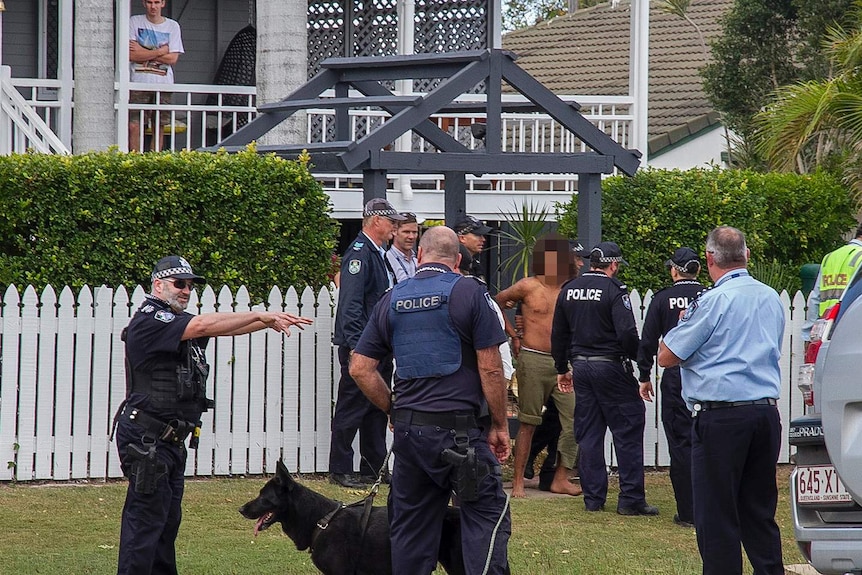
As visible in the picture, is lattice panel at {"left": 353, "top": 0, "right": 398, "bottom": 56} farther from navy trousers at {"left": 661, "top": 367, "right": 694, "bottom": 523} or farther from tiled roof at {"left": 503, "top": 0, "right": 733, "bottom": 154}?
navy trousers at {"left": 661, "top": 367, "right": 694, "bottom": 523}

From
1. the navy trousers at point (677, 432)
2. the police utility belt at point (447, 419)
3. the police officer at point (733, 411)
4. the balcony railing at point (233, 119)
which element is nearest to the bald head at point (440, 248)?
the police utility belt at point (447, 419)

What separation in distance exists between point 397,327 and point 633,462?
11.7 ft

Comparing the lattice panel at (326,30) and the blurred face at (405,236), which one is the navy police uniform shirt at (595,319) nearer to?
the blurred face at (405,236)

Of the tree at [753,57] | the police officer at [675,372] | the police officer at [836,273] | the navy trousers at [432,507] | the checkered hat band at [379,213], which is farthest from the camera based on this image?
the tree at [753,57]

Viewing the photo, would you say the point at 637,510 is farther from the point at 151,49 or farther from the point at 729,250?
the point at 151,49

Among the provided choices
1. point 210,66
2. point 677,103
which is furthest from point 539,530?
point 677,103

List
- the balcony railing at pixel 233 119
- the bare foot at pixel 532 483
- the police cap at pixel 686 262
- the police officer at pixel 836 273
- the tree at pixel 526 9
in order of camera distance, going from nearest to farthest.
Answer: the police officer at pixel 836 273
the police cap at pixel 686 262
the bare foot at pixel 532 483
the balcony railing at pixel 233 119
the tree at pixel 526 9

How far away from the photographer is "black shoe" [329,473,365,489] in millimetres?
10500

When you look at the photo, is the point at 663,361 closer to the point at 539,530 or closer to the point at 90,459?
the point at 539,530

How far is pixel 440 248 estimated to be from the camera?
6.75 m

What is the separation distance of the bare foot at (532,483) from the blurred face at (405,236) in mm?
2144

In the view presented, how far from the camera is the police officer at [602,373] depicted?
31.5ft

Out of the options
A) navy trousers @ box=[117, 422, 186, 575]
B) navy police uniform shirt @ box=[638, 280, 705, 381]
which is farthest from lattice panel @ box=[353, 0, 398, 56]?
navy trousers @ box=[117, 422, 186, 575]

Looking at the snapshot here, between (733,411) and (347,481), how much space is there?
4.33 m
